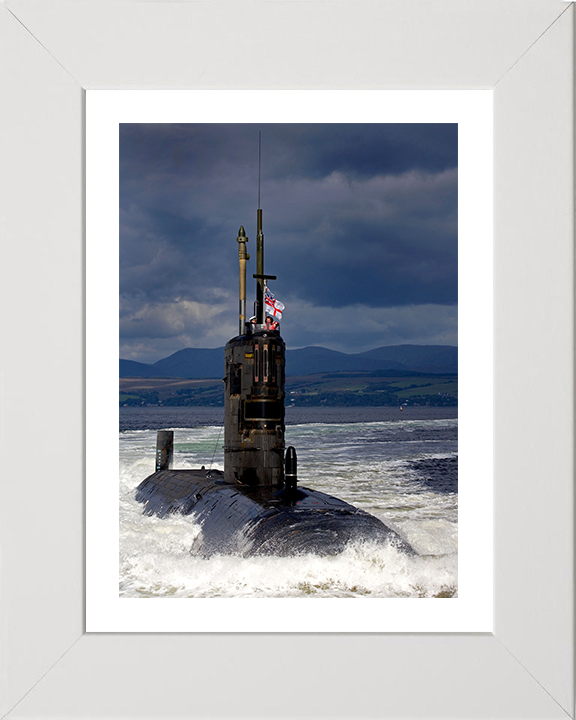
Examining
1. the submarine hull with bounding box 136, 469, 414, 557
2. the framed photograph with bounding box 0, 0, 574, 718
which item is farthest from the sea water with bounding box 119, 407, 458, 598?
the framed photograph with bounding box 0, 0, 574, 718

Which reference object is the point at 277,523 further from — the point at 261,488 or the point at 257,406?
the point at 257,406

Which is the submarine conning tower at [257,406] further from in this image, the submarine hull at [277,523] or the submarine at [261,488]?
the submarine hull at [277,523]
